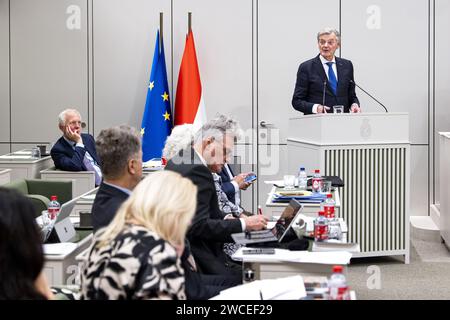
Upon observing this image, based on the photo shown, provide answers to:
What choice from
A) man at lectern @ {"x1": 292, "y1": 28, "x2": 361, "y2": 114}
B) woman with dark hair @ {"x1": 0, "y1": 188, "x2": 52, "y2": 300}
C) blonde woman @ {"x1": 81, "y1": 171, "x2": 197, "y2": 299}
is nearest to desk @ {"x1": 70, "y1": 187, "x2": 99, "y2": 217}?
man at lectern @ {"x1": 292, "y1": 28, "x2": 361, "y2": 114}

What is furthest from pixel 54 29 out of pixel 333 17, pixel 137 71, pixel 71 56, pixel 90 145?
pixel 333 17

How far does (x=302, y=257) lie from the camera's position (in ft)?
12.5

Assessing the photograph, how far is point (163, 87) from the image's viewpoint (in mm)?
9023

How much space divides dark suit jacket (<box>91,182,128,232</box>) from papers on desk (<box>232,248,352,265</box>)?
2.02 feet

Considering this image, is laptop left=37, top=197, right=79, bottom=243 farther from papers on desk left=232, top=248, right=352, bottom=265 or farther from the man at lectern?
the man at lectern

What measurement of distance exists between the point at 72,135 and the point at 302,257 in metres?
4.26

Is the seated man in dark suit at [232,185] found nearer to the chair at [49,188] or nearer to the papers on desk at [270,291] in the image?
the chair at [49,188]

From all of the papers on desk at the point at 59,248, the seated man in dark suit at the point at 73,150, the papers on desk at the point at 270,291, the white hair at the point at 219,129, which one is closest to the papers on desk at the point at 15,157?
the seated man in dark suit at the point at 73,150

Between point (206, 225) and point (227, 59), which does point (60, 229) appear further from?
point (227, 59)

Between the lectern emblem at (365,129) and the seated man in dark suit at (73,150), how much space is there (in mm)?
2404

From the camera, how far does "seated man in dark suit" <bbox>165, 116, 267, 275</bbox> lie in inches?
164

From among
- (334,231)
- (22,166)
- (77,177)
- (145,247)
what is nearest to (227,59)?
(77,177)

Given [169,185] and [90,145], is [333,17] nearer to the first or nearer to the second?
[90,145]

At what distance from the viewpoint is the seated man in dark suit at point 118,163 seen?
3695mm
